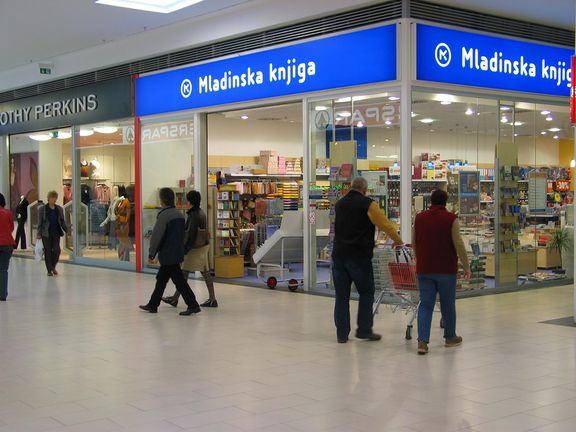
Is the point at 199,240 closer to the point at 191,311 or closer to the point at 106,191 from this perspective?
the point at 191,311

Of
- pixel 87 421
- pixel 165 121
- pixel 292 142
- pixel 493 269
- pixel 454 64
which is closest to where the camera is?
pixel 87 421

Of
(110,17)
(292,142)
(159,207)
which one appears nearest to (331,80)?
(110,17)

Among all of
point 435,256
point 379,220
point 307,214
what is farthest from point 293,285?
point 435,256

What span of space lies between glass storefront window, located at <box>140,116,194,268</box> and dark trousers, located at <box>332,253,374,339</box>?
6.44 meters

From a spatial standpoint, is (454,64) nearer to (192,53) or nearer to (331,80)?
(331,80)

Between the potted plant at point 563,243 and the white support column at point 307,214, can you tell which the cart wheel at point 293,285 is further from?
the potted plant at point 563,243

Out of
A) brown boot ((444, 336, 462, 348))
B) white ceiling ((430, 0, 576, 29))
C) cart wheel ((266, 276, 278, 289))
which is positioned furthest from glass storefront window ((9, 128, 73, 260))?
brown boot ((444, 336, 462, 348))

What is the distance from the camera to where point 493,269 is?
446 inches

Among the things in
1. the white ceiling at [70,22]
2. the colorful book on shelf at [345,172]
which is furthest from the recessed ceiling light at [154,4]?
the colorful book on shelf at [345,172]

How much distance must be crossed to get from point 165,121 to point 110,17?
212 cm

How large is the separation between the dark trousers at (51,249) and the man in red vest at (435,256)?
27.8 feet

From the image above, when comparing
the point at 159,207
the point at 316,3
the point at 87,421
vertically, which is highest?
the point at 316,3

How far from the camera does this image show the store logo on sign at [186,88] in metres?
13.1

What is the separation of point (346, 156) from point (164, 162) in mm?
4525
